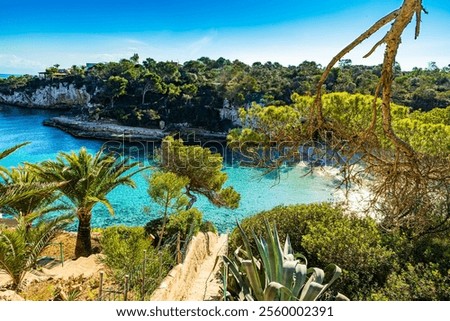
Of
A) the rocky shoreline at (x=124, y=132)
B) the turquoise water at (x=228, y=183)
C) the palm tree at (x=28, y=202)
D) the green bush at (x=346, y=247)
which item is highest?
the green bush at (x=346, y=247)

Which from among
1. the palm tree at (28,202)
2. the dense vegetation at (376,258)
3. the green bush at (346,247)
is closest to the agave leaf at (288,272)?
the dense vegetation at (376,258)

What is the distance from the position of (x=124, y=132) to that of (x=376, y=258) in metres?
24.9

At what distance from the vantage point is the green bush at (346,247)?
9.51ft

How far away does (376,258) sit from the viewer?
2988 mm

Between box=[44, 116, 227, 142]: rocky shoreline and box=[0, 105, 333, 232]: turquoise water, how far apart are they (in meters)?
1.62

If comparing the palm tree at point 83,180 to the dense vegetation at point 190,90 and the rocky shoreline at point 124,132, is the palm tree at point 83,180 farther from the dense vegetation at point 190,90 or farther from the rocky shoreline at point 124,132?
the rocky shoreline at point 124,132

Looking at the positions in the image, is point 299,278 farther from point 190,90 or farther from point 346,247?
point 190,90

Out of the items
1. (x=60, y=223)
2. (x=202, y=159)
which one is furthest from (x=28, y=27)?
(x=202, y=159)

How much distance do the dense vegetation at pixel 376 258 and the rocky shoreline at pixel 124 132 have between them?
2290cm

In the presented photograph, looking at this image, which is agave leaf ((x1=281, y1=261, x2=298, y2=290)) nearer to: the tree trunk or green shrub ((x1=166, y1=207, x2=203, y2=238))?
green shrub ((x1=166, y1=207, x2=203, y2=238))

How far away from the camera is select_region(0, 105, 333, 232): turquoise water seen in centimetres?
1206

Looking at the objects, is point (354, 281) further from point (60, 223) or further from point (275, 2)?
point (60, 223)

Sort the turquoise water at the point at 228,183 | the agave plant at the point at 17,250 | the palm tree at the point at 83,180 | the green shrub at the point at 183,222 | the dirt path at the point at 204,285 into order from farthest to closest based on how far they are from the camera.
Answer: the turquoise water at the point at 228,183
the green shrub at the point at 183,222
the palm tree at the point at 83,180
the agave plant at the point at 17,250
the dirt path at the point at 204,285

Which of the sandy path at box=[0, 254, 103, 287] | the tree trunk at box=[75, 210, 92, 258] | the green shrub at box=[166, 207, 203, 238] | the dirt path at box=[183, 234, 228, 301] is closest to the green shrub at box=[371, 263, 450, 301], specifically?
the dirt path at box=[183, 234, 228, 301]
